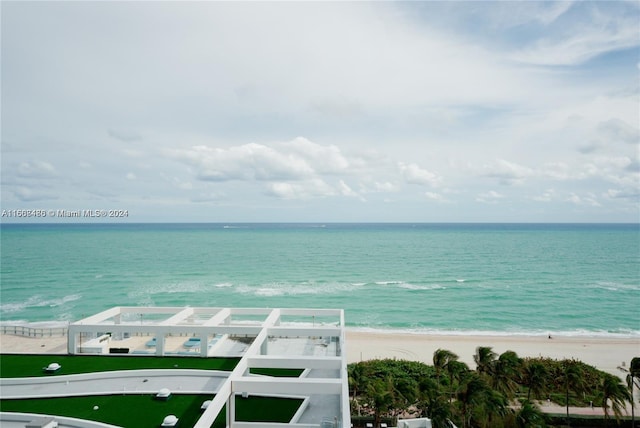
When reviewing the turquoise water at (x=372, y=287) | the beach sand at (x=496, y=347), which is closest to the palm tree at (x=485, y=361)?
the beach sand at (x=496, y=347)

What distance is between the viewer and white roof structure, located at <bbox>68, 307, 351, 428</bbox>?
41.2ft

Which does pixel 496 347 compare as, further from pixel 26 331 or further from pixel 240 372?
pixel 26 331

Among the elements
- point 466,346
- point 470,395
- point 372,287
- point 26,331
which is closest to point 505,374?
point 470,395

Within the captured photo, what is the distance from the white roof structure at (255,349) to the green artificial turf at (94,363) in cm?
103

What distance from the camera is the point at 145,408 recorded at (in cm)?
1316

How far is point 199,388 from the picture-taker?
1466cm

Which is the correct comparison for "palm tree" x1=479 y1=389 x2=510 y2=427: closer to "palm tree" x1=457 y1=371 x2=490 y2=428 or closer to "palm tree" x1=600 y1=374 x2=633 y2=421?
"palm tree" x1=457 y1=371 x2=490 y2=428

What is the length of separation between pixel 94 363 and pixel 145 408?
5.45 meters

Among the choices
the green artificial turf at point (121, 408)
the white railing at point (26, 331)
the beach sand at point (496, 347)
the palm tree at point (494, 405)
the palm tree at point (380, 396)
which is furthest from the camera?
the white railing at point (26, 331)

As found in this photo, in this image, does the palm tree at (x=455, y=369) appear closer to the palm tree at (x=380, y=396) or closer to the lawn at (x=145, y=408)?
the palm tree at (x=380, y=396)

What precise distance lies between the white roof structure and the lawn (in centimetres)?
37

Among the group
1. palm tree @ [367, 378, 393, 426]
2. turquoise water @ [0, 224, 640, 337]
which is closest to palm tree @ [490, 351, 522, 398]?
palm tree @ [367, 378, 393, 426]

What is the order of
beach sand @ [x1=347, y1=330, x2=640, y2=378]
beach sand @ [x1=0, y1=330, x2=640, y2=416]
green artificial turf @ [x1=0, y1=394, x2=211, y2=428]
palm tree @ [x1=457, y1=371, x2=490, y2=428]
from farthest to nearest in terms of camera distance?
1. beach sand @ [x1=347, y1=330, x2=640, y2=378]
2. beach sand @ [x1=0, y1=330, x2=640, y2=416]
3. palm tree @ [x1=457, y1=371, x2=490, y2=428]
4. green artificial turf @ [x1=0, y1=394, x2=211, y2=428]

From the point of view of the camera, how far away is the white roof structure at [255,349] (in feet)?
41.2
